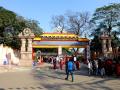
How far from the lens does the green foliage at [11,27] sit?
189 ft

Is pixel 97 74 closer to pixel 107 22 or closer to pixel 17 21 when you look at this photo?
pixel 17 21

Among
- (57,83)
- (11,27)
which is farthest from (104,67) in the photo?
(11,27)

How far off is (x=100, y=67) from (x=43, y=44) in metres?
22.5

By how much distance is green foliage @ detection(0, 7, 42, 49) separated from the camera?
5776 cm

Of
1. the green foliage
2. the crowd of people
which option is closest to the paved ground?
the crowd of people

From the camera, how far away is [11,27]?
5919 cm

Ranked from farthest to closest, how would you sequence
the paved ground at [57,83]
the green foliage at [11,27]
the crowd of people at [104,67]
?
the green foliage at [11,27] → the crowd of people at [104,67] → the paved ground at [57,83]

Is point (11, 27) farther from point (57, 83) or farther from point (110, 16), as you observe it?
point (57, 83)

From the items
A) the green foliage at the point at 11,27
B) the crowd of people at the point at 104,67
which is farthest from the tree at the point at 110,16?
the crowd of people at the point at 104,67

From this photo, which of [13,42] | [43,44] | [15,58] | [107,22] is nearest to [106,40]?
[43,44]

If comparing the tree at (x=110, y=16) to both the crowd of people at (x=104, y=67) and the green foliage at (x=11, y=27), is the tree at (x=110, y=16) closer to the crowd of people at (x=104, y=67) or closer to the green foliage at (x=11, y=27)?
the green foliage at (x=11, y=27)

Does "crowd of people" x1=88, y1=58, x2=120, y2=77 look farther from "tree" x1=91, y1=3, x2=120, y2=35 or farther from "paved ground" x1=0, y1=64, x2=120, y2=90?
"tree" x1=91, y1=3, x2=120, y2=35

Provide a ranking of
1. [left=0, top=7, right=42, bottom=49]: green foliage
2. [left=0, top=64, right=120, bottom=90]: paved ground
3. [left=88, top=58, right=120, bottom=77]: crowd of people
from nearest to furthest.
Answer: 1. [left=0, top=64, right=120, bottom=90]: paved ground
2. [left=88, top=58, right=120, bottom=77]: crowd of people
3. [left=0, top=7, right=42, bottom=49]: green foliage

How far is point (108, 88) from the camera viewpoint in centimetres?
1861
